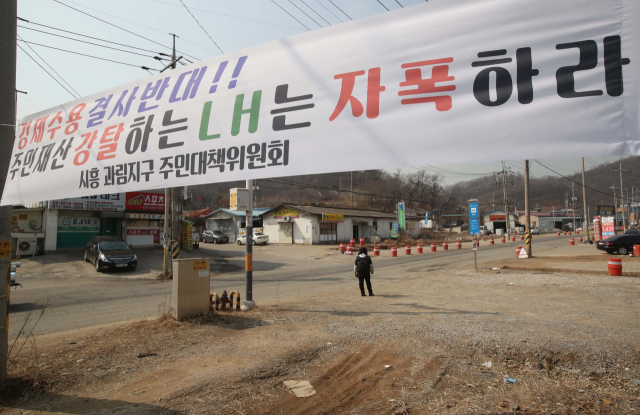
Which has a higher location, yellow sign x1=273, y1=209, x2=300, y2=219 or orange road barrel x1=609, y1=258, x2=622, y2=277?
yellow sign x1=273, y1=209, x2=300, y2=219

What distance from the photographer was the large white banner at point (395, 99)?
250cm

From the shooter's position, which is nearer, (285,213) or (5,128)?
(5,128)

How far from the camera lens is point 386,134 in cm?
300

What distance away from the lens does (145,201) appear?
86.0ft

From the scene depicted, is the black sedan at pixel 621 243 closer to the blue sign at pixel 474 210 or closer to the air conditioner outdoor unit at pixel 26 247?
the blue sign at pixel 474 210

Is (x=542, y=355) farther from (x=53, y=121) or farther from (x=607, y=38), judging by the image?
(x=53, y=121)

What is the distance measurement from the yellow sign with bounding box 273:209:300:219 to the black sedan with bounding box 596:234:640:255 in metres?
26.8

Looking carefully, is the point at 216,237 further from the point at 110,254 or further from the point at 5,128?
Answer: the point at 5,128

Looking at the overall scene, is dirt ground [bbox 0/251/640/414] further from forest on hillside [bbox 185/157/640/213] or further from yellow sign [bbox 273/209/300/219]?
forest on hillside [bbox 185/157/640/213]

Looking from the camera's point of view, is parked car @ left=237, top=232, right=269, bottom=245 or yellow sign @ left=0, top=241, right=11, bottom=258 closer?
yellow sign @ left=0, top=241, right=11, bottom=258

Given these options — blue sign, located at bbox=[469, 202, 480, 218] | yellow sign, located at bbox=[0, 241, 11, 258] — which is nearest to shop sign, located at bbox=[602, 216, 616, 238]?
blue sign, located at bbox=[469, 202, 480, 218]

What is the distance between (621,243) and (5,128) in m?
30.5

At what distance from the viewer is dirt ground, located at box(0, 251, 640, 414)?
3945mm

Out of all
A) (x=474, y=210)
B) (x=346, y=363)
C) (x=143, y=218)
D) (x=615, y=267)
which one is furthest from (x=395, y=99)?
(x=143, y=218)
